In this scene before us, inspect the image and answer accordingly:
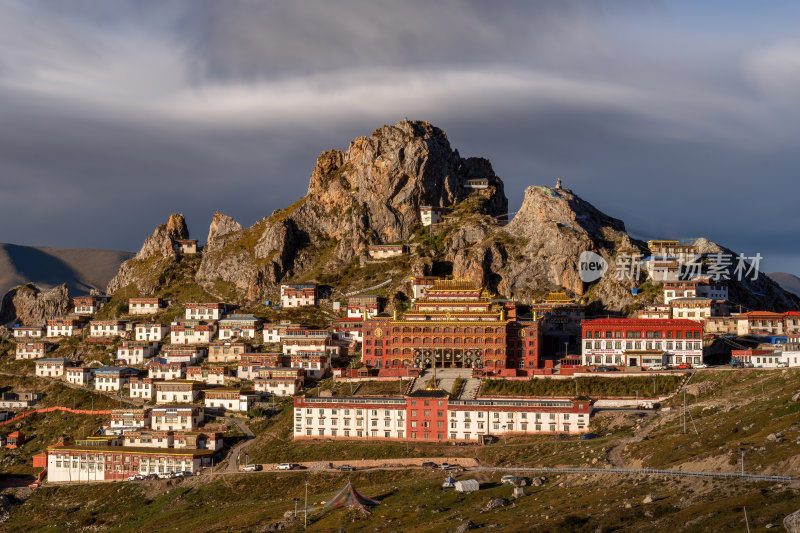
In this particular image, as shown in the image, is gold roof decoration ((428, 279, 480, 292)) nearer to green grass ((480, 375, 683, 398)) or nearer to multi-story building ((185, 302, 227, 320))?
green grass ((480, 375, 683, 398))

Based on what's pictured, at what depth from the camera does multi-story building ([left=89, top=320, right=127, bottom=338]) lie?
190 metres

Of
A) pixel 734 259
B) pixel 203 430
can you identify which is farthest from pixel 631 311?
pixel 203 430

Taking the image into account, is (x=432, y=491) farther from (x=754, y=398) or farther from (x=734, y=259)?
(x=734, y=259)

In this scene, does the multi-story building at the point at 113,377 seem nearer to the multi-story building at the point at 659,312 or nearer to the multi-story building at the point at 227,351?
the multi-story building at the point at 227,351

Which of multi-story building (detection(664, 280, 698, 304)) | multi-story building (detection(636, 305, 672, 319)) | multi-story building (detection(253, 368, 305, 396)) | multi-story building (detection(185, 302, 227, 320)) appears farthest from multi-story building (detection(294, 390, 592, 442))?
multi-story building (detection(185, 302, 227, 320))

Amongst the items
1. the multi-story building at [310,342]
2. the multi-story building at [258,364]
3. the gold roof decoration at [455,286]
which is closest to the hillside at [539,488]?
the multi-story building at [258,364]

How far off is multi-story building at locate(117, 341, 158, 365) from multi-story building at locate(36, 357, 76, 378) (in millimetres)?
9574

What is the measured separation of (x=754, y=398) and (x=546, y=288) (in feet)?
253

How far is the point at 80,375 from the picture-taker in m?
169

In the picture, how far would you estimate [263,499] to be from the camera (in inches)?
4161

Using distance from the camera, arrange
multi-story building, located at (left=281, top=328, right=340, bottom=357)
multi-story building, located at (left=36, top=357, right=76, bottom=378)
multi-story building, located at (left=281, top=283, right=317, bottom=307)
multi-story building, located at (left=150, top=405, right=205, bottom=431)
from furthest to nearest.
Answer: multi-story building, located at (left=281, top=283, right=317, bottom=307), multi-story building, located at (left=36, top=357, right=76, bottom=378), multi-story building, located at (left=281, top=328, right=340, bottom=357), multi-story building, located at (left=150, top=405, right=205, bottom=431)

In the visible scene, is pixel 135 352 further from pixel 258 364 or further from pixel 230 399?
pixel 230 399

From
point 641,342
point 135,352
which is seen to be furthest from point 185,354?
point 641,342

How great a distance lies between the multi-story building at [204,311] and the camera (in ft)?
611
